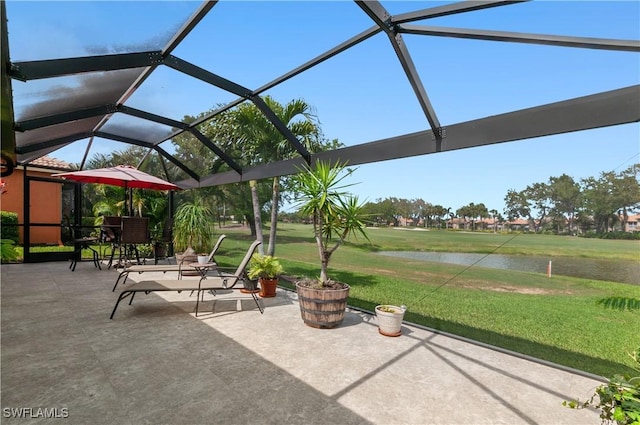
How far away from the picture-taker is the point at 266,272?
18.1 ft

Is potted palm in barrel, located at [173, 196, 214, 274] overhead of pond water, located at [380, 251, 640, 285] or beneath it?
overhead

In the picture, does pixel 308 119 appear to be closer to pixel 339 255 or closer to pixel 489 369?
pixel 489 369

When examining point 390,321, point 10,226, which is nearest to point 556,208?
point 390,321

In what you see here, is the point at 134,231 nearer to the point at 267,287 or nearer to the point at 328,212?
the point at 267,287

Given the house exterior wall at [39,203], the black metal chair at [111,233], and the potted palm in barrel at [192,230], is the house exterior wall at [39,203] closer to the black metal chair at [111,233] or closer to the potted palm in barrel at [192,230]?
the black metal chair at [111,233]

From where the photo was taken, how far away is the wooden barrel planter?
3918 millimetres

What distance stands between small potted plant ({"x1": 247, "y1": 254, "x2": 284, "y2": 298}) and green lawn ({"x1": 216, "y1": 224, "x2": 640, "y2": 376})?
0.85 m

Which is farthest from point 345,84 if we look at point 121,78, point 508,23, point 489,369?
point 489,369

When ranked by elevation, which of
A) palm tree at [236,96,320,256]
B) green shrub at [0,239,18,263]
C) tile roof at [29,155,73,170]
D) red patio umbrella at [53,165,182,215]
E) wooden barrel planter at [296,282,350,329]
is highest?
palm tree at [236,96,320,256]

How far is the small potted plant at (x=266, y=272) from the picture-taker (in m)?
5.44

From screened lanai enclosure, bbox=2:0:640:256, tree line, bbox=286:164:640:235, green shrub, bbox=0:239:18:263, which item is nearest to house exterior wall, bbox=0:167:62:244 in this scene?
screened lanai enclosure, bbox=2:0:640:256

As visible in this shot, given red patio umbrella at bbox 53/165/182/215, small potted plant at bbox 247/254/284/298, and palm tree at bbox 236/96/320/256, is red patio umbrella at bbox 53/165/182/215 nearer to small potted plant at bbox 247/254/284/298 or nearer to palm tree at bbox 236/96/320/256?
palm tree at bbox 236/96/320/256

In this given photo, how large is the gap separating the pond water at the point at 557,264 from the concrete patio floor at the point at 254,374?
4.85 m

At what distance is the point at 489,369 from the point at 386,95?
194 inches
